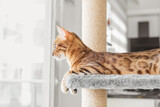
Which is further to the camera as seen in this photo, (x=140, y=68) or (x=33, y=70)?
(x=33, y=70)

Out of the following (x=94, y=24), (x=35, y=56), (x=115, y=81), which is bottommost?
(x=115, y=81)

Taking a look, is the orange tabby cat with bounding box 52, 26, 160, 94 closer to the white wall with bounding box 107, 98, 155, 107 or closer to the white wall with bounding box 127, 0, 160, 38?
the white wall with bounding box 107, 98, 155, 107

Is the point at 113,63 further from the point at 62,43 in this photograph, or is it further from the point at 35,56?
the point at 35,56

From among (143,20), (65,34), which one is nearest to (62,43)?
(65,34)

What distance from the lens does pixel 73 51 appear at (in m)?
1.00

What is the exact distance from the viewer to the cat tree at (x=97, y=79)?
31.3 inches

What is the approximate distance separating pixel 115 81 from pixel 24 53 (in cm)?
95

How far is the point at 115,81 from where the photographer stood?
0.81 metres

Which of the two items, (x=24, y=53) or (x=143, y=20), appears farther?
(x=143, y=20)

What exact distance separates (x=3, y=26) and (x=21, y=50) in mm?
220

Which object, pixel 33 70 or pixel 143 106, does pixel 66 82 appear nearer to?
pixel 33 70

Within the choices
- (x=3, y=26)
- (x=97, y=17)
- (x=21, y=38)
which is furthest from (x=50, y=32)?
(x=97, y=17)

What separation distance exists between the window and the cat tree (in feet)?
1.65

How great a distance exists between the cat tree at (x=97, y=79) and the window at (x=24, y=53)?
0.50 meters
